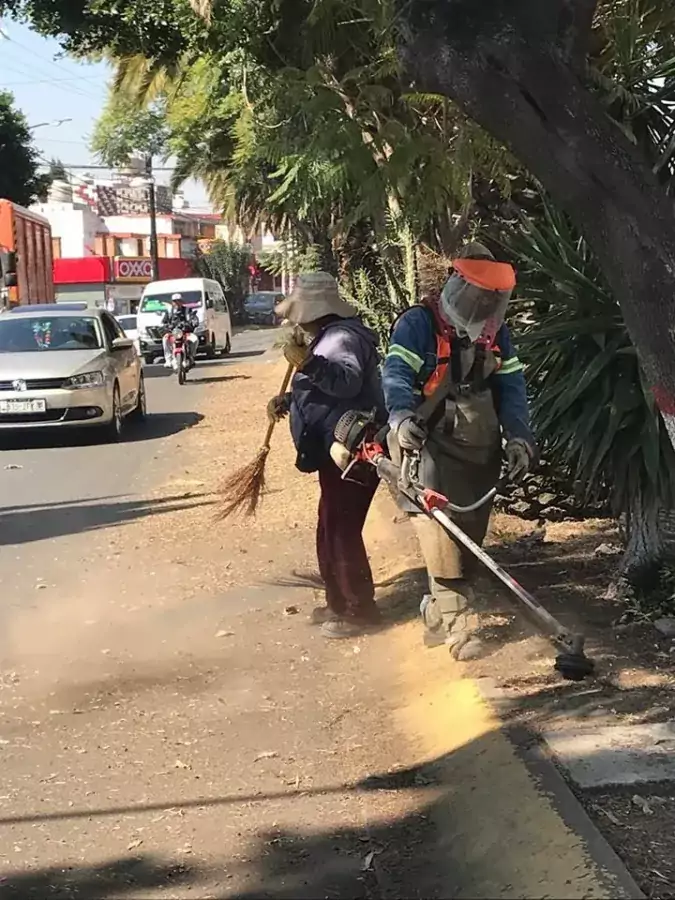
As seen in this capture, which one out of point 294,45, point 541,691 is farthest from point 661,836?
point 294,45

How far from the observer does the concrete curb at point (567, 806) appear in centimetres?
321

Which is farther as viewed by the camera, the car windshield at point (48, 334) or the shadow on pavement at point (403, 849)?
the car windshield at point (48, 334)

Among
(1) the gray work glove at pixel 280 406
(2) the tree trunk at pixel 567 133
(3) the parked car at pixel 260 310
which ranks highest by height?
(2) the tree trunk at pixel 567 133

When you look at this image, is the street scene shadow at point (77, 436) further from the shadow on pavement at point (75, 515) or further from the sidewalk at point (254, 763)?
the sidewalk at point (254, 763)

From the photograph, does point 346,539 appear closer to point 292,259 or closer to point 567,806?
point 567,806

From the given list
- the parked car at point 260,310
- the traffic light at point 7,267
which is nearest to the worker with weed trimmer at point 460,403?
the traffic light at point 7,267

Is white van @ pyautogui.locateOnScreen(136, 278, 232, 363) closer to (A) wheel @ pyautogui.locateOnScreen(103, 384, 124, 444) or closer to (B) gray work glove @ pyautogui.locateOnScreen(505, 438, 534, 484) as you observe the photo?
(A) wheel @ pyautogui.locateOnScreen(103, 384, 124, 444)

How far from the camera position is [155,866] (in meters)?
3.84

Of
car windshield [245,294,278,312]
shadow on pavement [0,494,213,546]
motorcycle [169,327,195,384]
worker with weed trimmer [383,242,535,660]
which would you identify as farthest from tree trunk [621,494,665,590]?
car windshield [245,294,278,312]

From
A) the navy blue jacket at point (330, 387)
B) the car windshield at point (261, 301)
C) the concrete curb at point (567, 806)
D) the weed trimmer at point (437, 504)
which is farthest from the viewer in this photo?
the car windshield at point (261, 301)

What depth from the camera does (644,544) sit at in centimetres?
597

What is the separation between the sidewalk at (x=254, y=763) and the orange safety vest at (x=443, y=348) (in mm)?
1262

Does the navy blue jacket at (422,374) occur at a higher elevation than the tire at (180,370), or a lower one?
higher

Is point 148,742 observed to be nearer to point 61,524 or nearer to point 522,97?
point 522,97
